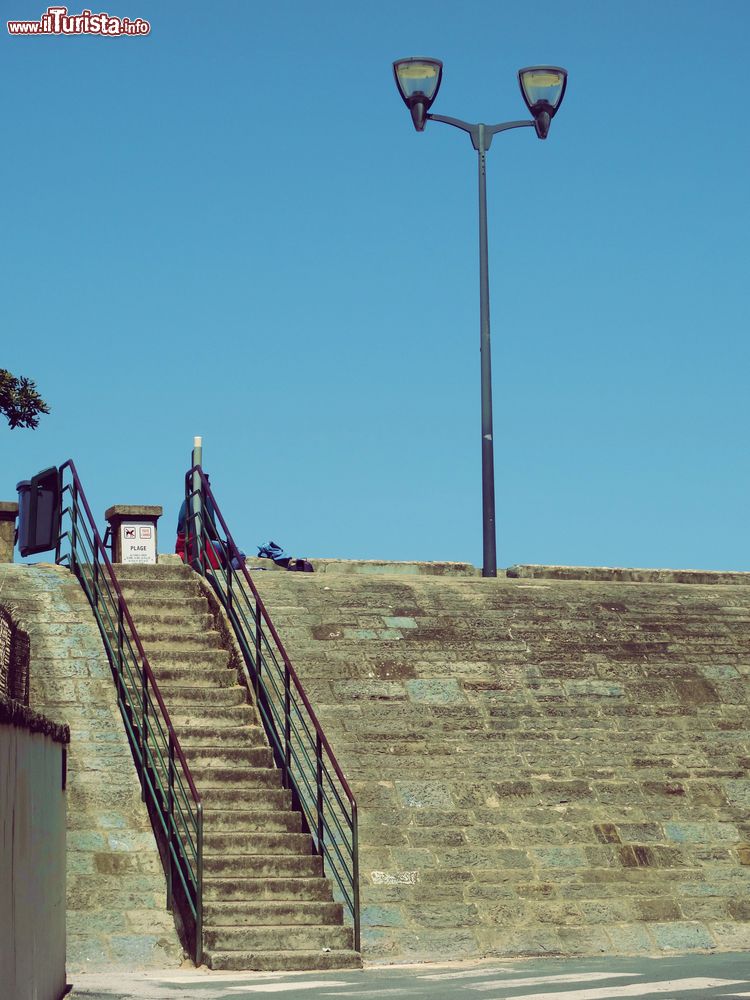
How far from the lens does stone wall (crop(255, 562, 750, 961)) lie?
13750 millimetres

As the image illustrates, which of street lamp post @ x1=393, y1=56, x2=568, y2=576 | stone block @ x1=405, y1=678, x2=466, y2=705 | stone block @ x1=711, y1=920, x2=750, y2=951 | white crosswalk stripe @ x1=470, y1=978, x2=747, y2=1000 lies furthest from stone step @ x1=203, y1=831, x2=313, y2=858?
street lamp post @ x1=393, y1=56, x2=568, y2=576

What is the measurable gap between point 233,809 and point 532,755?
10.6ft

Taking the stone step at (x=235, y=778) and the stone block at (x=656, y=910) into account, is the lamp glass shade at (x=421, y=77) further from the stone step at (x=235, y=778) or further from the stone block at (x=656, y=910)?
the stone block at (x=656, y=910)

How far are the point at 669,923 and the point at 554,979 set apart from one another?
280 cm

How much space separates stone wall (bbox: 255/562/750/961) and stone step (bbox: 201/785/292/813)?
0.80 meters

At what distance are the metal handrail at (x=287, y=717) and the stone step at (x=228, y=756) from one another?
0.13 m

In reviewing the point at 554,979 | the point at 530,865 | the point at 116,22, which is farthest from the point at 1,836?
the point at 116,22

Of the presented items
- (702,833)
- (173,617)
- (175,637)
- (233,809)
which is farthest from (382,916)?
(173,617)

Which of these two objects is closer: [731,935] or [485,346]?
[731,935]

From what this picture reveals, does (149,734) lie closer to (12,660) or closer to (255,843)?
(255,843)

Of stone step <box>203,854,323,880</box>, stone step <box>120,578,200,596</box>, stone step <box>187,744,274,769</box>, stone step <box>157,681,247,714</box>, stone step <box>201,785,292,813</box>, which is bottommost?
stone step <box>203,854,323,880</box>

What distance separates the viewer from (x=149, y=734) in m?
14.6

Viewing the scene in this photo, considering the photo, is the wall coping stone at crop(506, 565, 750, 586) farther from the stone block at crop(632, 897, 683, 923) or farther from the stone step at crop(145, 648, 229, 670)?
the stone block at crop(632, 897, 683, 923)

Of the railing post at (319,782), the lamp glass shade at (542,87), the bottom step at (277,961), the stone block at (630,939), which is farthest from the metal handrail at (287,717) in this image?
the lamp glass shade at (542,87)
